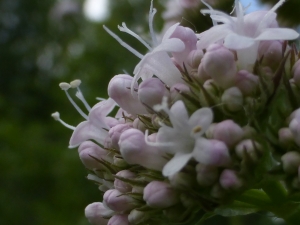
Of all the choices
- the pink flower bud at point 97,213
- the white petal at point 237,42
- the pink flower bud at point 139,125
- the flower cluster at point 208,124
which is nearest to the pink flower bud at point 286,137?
the flower cluster at point 208,124

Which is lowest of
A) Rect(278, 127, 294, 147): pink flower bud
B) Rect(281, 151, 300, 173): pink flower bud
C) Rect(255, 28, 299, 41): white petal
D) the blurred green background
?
Rect(281, 151, 300, 173): pink flower bud

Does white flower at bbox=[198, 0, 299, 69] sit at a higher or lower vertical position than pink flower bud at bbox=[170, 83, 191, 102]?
higher

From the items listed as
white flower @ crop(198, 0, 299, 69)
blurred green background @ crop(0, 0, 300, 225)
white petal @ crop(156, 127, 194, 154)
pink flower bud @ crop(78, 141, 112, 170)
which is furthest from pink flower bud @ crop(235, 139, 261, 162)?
blurred green background @ crop(0, 0, 300, 225)

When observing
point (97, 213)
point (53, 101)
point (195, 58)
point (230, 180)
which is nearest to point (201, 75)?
point (195, 58)

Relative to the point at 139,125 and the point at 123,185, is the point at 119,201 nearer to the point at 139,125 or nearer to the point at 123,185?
the point at 123,185

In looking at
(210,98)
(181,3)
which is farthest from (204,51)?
(181,3)

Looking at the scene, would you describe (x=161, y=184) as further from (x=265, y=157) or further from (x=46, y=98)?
(x=46, y=98)

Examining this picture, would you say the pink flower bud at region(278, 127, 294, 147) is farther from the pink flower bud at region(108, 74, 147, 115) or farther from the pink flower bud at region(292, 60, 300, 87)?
the pink flower bud at region(108, 74, 147, 115)
